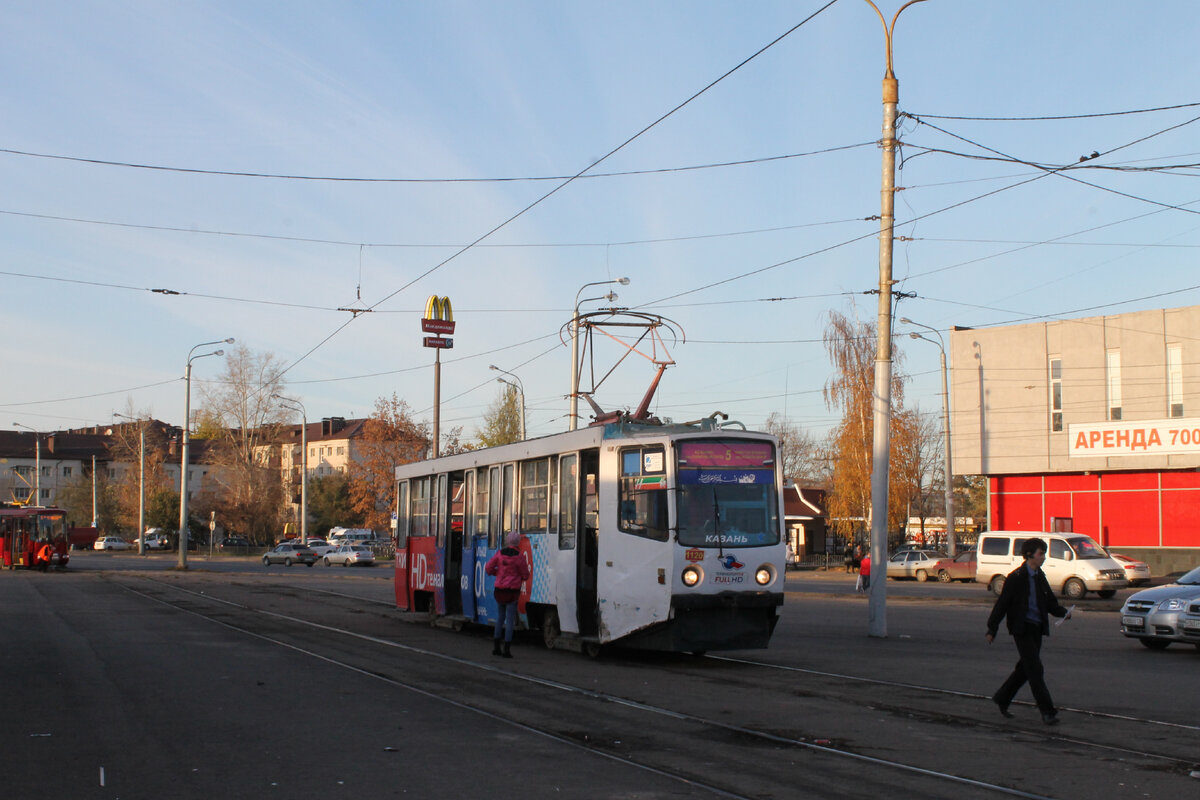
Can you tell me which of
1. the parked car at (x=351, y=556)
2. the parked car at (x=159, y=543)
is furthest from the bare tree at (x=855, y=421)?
the parked car at (x=159, y=543)

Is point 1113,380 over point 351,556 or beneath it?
over

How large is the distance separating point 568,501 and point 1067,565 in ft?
65.1

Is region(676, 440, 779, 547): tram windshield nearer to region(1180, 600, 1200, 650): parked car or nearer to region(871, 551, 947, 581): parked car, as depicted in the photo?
region(1180, 600, 1200, 650): parked car

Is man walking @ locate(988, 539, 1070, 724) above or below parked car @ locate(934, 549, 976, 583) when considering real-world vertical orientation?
above

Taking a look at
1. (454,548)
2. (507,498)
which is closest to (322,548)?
(454,548)

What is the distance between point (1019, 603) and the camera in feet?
33.3

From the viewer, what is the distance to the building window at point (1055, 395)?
143 feet

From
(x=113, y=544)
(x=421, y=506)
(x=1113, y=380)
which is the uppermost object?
(x=1113, y=380)

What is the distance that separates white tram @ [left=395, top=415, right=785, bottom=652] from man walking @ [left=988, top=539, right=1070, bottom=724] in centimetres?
438

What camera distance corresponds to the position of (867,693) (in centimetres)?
1205

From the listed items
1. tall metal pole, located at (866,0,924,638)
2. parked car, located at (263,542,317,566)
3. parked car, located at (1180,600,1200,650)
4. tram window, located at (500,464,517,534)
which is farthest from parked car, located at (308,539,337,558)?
parked car, located at (1180,600,1200,650)

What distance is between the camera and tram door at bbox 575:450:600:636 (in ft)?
50.4

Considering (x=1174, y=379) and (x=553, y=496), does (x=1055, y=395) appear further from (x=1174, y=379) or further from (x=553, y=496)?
(x=553, y=496)

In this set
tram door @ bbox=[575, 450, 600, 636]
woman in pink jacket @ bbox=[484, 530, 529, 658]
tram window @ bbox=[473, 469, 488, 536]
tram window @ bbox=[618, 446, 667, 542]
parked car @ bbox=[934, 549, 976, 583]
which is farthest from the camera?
parked car @ bbox=[934, 549, 976, 583]
